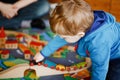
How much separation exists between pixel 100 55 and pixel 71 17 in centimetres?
17

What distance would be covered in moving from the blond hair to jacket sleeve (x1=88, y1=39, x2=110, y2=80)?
79 mm

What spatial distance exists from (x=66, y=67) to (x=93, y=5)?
56cm

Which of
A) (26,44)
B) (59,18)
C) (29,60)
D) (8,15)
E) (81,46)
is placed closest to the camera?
(59,18)

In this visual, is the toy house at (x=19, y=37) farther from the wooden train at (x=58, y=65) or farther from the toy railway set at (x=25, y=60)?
the wooden train at (x=58, y=65)

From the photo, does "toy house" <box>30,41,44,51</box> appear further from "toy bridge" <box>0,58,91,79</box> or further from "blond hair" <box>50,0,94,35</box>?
"blond hair" <box>50,0,94,35</box>

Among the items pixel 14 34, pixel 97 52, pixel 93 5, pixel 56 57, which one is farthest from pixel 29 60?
Answer: pixel 93 5

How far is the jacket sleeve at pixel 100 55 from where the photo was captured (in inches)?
31.8

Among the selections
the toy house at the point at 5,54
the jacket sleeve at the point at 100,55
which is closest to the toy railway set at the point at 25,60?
the toy house at the point at 5,54

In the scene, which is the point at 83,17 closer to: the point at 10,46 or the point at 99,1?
the point at 10,46

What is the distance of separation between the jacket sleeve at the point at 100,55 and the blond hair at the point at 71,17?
8cm

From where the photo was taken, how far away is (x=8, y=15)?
128cm

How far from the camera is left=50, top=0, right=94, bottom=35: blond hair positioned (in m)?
0.74

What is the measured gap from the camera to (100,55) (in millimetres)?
814

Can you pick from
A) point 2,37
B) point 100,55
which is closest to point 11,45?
point 2,37
